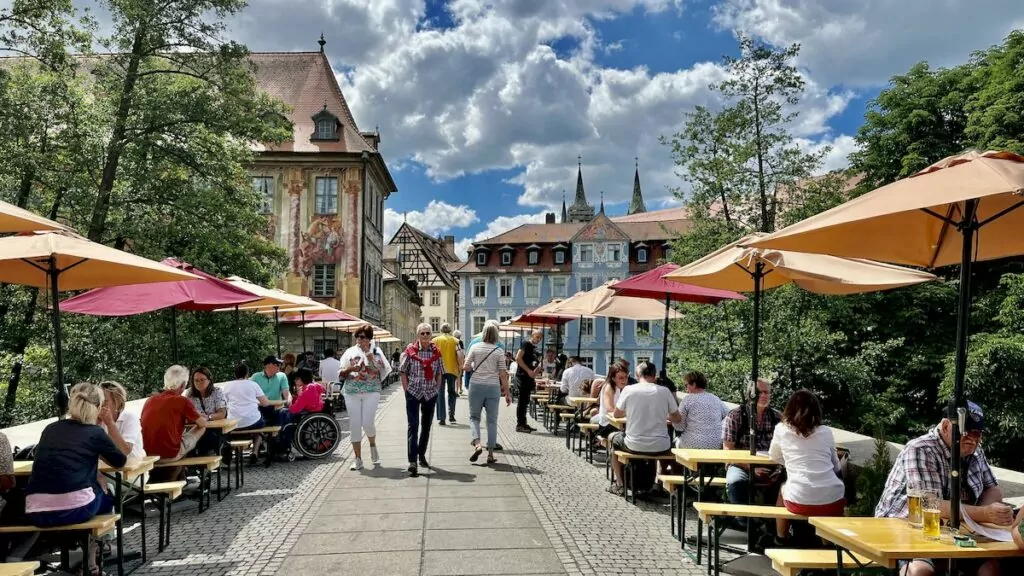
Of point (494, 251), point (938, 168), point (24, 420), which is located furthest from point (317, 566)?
point (494, 251)

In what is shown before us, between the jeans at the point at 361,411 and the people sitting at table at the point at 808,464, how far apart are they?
6.18 meters

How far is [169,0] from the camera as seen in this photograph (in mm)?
19953

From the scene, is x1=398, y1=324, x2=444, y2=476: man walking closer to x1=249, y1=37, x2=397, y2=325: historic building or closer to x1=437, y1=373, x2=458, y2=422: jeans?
x1=437, y1=373, x2=458, y2=422: jeans

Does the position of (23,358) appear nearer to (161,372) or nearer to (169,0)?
(161,372)

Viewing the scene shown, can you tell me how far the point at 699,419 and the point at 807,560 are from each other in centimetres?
424

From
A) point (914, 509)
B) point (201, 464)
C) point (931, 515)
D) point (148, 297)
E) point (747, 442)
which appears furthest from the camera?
point (148, 297)

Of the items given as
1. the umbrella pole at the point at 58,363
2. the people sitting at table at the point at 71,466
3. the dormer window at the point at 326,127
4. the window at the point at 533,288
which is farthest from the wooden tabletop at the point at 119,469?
the window at the point at 533,288

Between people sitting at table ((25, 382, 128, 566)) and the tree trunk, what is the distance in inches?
640

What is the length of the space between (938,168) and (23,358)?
773 inches

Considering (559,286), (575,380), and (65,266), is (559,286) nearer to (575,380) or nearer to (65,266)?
(575,380)

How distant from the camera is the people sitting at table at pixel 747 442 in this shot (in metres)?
6.79

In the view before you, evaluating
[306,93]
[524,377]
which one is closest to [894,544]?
[524,377]

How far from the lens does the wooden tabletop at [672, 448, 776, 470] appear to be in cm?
645

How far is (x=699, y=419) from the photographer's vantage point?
873cm
